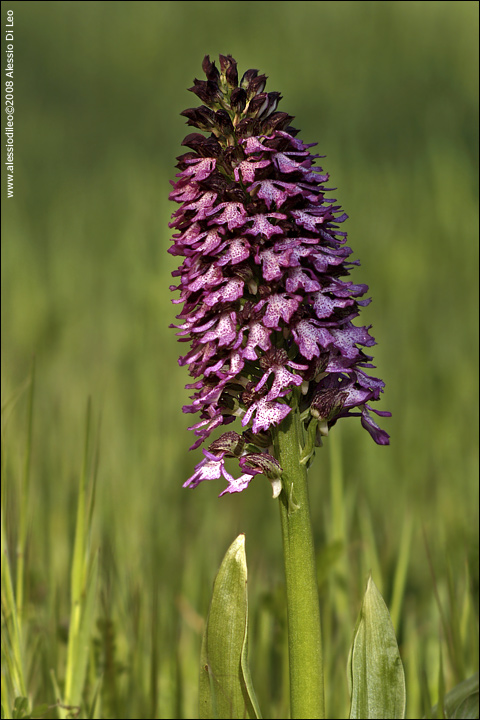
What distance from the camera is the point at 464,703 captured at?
68.5 inches

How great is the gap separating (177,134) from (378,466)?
581cm

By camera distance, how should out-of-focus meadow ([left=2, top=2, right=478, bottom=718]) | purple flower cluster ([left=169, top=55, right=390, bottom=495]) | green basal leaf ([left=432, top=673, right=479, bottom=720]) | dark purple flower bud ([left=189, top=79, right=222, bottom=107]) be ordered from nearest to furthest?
purple flower cluster ([left=169, top=55, right=390, bottom=495]) < dark purple flower bud ([left=189, top=79, right=222, bottom=107]) < green basal leaf ([left=432, top=673, right=479, bottom=720]) < out-of-focus meadow ([left=2, top=2, right=478, bottom=718])

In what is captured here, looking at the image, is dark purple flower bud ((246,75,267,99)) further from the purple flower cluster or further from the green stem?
the green stem

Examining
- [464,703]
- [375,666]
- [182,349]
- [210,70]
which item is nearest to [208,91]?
[210,70]

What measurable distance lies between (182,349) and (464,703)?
334 cm

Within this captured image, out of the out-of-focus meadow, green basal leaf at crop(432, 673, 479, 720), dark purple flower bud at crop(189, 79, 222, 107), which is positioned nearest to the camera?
dark purple flower bud at crop(189, 79, 222, 107)

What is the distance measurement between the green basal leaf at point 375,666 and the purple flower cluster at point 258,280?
12.0 inches

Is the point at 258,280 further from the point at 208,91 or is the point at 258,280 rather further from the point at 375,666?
the point at 375,666

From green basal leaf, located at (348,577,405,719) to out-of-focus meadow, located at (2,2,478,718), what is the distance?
27 centimetres

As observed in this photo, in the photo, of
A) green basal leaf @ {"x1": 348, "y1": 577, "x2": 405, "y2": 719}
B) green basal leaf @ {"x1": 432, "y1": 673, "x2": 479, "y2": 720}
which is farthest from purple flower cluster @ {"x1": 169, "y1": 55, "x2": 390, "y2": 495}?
green basal leaf @ {"x1": 432, "y1": 673, "x2": 479, "y2": 720}

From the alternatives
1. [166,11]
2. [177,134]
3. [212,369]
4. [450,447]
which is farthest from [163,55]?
[212,369]

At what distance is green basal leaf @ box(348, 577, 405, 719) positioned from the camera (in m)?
1.53

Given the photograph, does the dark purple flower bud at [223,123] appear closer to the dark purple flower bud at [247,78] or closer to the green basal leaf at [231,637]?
the dark purple flower bud at [247,78]

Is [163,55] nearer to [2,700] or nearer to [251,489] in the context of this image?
[251,489]
